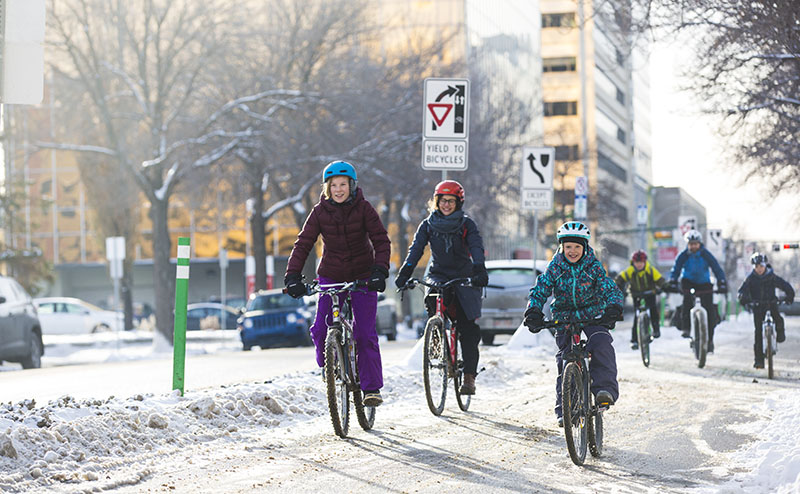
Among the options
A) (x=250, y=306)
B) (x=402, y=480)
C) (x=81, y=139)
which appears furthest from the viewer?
(x=81, y=139)

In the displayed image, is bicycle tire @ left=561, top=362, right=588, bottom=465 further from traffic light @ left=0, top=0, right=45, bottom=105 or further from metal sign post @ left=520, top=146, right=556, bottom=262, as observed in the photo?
metal sign post @ left=520, top=146, right=556, bottom=262

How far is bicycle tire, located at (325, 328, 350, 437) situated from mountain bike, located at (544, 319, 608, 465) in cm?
157

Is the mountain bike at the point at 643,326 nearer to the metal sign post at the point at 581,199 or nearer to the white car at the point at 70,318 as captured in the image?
the metal sign post at the point at 581,199

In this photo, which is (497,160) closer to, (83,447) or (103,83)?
(103,83)

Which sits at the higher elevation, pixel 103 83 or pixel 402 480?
pixel 103 83

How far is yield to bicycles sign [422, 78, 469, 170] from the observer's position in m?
15.1

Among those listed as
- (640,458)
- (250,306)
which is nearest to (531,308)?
(640,458)

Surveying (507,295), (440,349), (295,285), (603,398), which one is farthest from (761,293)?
(295,285)

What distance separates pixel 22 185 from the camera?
44750 millimetres

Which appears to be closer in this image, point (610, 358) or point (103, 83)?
point (610, 358)

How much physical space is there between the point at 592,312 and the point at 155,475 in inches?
112

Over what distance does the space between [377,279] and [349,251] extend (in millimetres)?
443

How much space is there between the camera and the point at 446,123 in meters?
15.2

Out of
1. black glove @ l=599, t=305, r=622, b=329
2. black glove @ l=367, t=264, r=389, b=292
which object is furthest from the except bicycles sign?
black glove @ l=599, t=305, r=622, b=329
